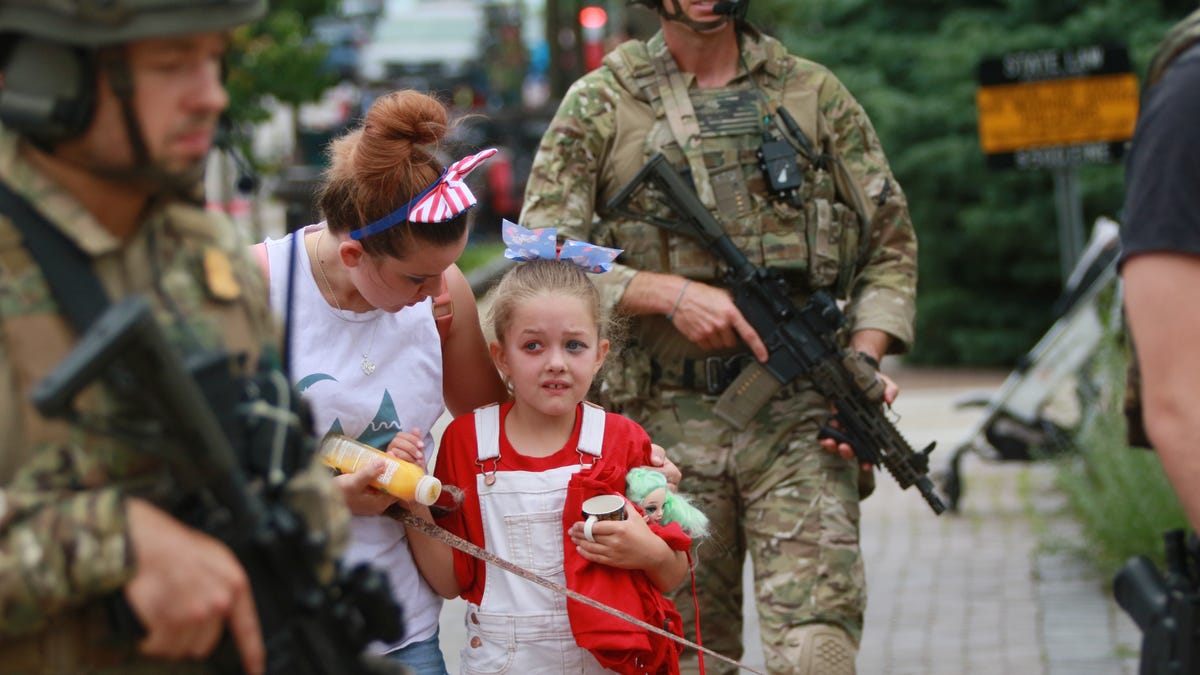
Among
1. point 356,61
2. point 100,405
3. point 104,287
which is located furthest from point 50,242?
point 356,61

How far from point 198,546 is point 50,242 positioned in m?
0.41

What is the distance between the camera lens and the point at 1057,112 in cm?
913

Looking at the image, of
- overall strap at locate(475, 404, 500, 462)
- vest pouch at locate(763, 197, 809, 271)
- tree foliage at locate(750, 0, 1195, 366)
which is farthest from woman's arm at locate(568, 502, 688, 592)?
tree foliage at locate(750, 0, 1195, 366)

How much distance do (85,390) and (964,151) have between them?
13536 mm

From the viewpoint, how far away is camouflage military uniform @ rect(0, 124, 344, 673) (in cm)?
197

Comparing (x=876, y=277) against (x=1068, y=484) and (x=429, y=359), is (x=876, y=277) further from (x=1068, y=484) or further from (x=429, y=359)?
(x=1068, y=484)

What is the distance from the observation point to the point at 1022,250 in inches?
599

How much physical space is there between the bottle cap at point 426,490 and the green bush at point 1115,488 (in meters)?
3.90

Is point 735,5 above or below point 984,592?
above

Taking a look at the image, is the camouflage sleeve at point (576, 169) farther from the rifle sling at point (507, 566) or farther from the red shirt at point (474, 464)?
the rifle sling at point (507, 566)

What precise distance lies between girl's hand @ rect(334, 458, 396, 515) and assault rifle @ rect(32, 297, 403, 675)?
0.92 meters

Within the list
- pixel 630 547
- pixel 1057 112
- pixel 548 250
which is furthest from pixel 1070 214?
pixel 630 547

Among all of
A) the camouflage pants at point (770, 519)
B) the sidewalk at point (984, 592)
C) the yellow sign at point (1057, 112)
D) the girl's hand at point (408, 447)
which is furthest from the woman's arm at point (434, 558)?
the yellow sign at point (1057, 112)

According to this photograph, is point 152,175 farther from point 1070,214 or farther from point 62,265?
point 1070,214
